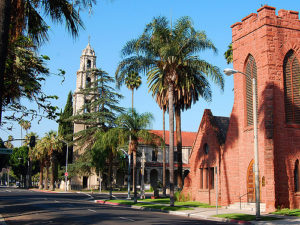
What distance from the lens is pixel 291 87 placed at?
24.0m

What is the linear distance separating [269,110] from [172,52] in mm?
8450

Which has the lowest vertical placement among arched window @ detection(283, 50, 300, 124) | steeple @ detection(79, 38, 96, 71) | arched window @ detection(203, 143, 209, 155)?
arched window @ detection(203, 143, 209, 155)

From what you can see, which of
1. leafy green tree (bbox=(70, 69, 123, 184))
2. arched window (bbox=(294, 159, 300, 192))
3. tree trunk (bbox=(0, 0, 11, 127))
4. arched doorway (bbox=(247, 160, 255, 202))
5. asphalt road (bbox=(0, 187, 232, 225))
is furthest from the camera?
leafy green tree (bbox=(70, 69, 123, 184))

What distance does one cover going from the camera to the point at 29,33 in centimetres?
828

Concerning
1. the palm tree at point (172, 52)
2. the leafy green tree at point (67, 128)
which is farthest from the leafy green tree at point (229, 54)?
the leafy green tree at point (67, 128)

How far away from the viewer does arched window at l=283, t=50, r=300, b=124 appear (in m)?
23.8

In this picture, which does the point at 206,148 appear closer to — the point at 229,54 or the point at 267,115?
the point at 267,115

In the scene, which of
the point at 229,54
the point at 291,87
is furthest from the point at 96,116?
the point at 291,87

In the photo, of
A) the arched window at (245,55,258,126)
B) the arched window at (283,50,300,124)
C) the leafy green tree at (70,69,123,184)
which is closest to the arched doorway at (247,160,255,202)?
the arched window at (245,55,258,126)

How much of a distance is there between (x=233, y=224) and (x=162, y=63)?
14.5 m

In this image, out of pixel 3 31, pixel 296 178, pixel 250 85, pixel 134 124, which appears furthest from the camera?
pixel 134 124

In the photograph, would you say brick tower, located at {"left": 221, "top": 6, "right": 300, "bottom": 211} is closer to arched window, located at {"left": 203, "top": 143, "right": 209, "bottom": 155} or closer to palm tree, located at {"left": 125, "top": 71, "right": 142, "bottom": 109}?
arched window, located at {"left": 203, "top": 143, "right": 209, "bottom": 155}

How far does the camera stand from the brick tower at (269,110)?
73.8ft

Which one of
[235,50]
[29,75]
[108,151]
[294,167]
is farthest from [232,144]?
[29,75]
